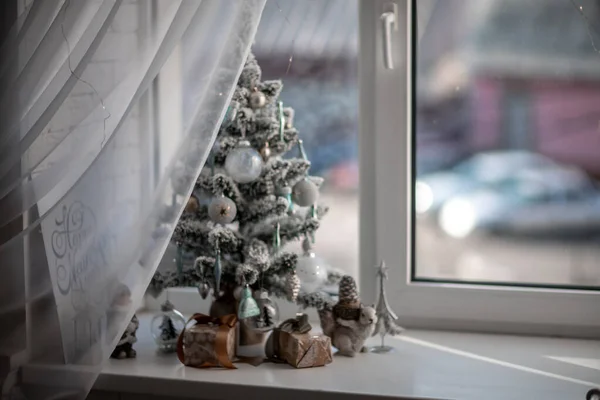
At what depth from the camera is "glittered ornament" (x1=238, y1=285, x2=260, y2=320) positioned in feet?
5.28

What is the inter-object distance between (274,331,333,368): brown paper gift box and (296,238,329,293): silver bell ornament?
11 cm

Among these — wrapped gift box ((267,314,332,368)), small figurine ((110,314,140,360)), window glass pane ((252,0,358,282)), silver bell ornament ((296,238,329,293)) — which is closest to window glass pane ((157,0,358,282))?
window glass pane ((252,0,358,282))

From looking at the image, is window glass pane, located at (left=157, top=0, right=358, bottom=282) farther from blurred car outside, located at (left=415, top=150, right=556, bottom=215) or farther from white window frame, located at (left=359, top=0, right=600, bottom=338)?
blurred car outside, located at (left=415, top=150, right=556, bottom=215)

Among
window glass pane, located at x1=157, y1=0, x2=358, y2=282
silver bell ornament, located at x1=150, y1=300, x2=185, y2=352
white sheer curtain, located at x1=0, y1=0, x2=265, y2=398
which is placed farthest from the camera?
window glass pane, located at x1=157, y1=0, x2=358, y2=282

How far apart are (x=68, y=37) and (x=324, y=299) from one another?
0.68 m

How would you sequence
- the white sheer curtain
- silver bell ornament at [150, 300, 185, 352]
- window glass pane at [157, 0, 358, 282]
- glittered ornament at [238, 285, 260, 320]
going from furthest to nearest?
window glass pane at [157, 0, 358, 282], silver bell ornament at [150, 300, 185, 352], glittered ornament at [238, 285, 260, 320], the white sheer curtain

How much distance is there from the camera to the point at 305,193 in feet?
5.55

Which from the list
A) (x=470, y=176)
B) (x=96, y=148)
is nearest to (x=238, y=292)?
(x=96, y=148)

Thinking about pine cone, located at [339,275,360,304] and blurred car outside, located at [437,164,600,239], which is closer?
pine cone, located at [339,275,360,304]

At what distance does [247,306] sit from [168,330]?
0.21 m

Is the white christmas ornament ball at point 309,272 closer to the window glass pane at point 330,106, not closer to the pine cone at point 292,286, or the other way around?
the pine cone at point 292,286

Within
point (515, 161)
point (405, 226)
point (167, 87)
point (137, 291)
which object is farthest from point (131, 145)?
point (515, 161)

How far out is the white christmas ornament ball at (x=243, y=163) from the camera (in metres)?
1.62

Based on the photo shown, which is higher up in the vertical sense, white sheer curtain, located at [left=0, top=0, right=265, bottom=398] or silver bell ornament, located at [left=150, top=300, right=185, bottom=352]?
white sheer curtain, located at [left=0, top=0, right=265, bottom=398]
